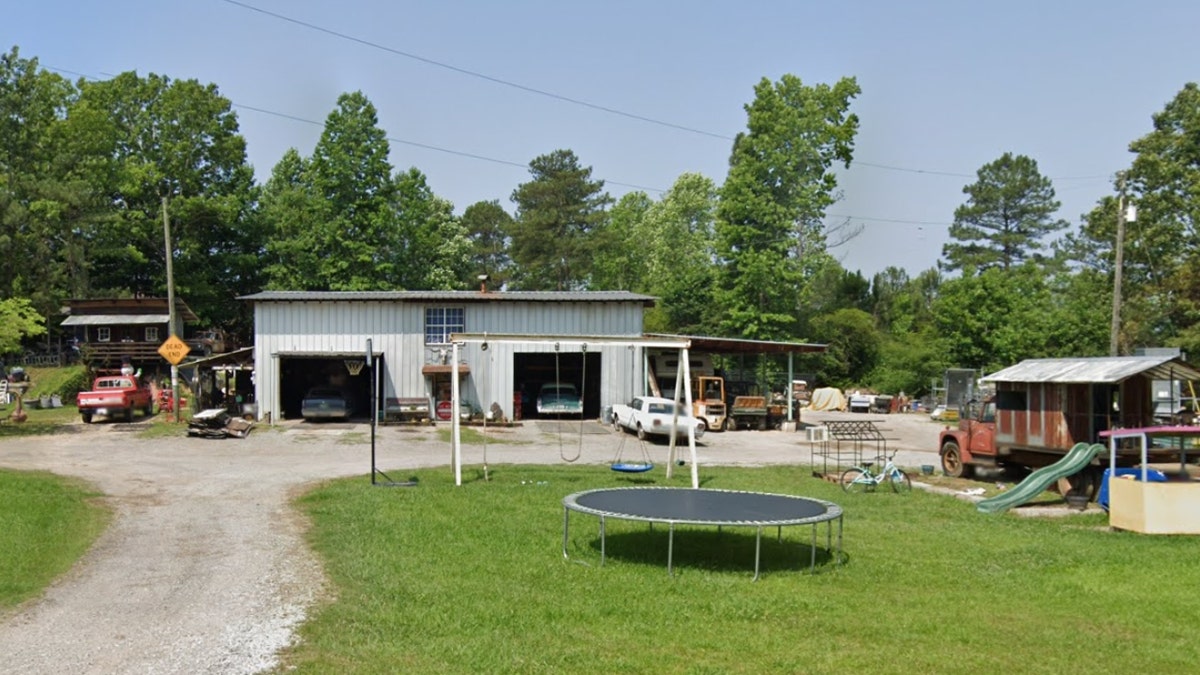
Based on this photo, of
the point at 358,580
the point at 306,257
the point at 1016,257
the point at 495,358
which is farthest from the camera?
the point at 1016,257

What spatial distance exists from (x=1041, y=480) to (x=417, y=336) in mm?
24838

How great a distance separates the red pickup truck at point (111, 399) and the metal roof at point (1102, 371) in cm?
2863

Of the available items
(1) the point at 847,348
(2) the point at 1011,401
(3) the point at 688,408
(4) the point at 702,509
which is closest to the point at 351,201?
(1) the point at 847,348

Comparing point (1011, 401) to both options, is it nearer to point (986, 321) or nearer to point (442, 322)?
point (442, 322)

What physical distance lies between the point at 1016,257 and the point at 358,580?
249ft

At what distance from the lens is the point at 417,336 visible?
124 feet

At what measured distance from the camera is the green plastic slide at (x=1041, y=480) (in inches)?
706

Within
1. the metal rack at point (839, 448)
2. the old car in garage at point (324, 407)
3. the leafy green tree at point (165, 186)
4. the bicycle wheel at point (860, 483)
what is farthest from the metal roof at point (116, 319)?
the bicycle wheel at point (860, 483)

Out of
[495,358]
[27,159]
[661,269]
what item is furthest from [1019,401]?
[27,159]

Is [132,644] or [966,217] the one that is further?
[966,217]

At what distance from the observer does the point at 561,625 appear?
8758 mm

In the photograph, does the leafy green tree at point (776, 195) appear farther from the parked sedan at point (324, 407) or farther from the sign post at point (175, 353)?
the sign post at point (175, 353)

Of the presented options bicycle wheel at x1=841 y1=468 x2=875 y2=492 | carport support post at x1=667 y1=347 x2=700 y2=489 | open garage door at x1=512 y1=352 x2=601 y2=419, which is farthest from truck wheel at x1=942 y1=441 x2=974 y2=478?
open garage door at x1=512 y1=352 x2=601 y2=419

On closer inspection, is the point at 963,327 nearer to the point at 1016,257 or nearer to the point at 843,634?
the point at 1016,257
